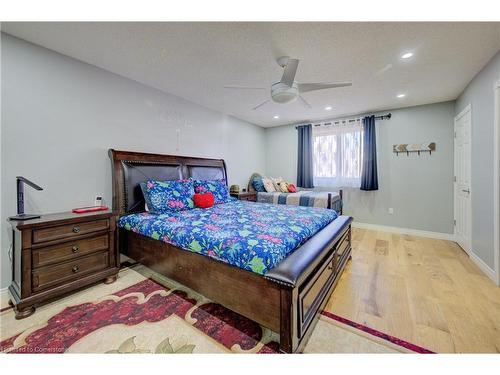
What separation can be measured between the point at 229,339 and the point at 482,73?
4245 millimetres

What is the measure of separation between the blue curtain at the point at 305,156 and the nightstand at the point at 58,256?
429cm

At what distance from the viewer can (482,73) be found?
2668mm

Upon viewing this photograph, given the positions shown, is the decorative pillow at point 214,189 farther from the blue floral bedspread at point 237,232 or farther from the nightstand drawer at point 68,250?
the nightstand drawer at point 68,250

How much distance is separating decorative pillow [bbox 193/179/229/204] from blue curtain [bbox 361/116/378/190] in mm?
3128

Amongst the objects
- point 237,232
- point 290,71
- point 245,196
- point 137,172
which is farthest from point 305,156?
point 237,232

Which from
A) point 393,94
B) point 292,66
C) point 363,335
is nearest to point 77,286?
point 363,335

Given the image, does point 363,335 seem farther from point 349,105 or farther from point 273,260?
point 349,105

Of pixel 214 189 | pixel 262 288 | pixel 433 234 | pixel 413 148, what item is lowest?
pixel 433 234

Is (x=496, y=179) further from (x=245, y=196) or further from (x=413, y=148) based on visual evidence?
(x=245, y=196)

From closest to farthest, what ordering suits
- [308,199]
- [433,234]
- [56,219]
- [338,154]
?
1. [56,219]
2. [433,234]
3. [308,199]
4. [338,154]

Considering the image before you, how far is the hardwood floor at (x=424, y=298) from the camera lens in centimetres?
154

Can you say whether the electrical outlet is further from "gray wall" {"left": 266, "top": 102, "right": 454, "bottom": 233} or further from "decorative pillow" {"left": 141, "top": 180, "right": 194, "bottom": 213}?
"gray wall" {"left": 266, "top": 102, "right": 454, "bottom": 233}

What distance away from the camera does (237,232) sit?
A: 1783 millimetres

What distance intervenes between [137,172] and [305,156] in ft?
12.9
